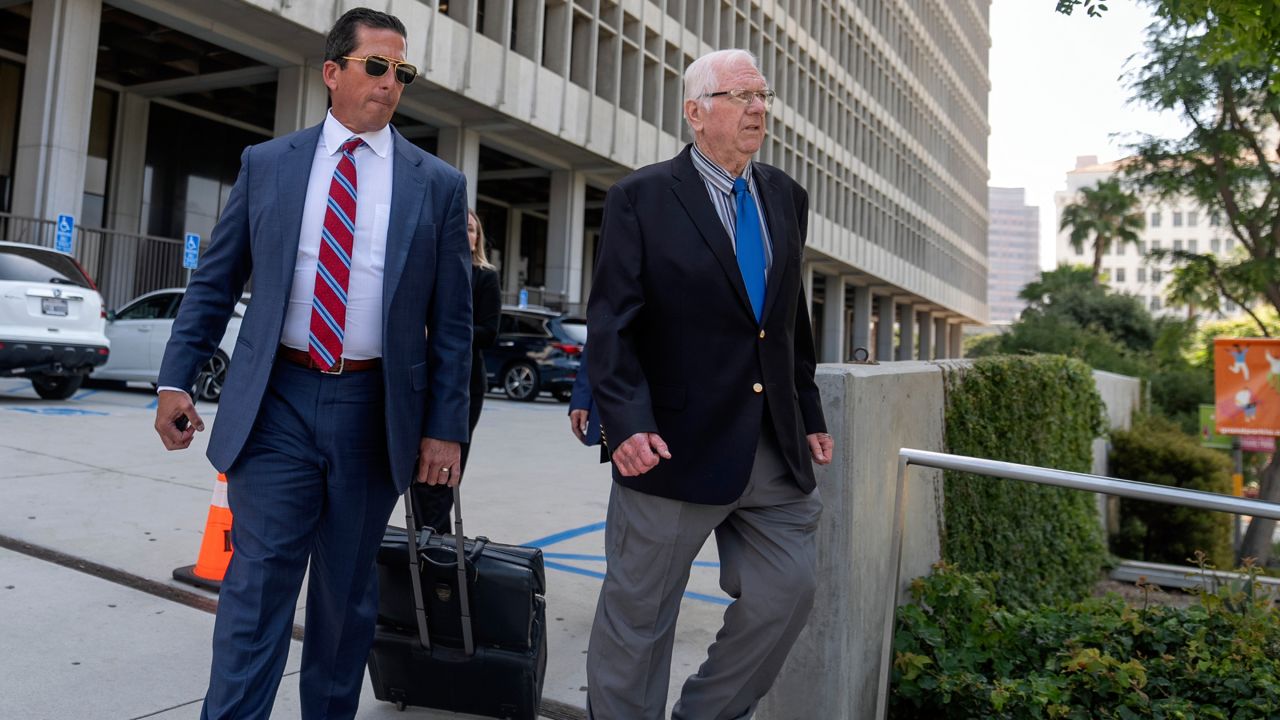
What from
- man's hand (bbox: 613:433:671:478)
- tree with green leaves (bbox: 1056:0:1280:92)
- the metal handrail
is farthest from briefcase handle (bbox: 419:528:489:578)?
tree with green leaves (bbox: 1056:0:1280:92)

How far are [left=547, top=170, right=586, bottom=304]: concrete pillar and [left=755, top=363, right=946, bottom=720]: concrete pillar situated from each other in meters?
25.9

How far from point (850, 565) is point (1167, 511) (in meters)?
10.7

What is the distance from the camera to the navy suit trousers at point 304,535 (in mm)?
2326

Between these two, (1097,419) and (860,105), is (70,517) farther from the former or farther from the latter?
(860,105)

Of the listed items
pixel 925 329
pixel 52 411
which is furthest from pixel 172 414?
pixel 925 329

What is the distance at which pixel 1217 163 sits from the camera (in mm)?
18875

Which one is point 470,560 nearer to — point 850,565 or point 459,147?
point 850,565

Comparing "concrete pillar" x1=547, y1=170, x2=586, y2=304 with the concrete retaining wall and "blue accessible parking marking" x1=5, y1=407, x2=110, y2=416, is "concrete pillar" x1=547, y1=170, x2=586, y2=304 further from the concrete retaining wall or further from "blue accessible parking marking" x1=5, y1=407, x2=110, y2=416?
the concrete retaining wall

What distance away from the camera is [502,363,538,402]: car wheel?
18.2m

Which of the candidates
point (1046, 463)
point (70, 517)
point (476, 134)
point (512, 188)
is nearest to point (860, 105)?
point (512, 188)

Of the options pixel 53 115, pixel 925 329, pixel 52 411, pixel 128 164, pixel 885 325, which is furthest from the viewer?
pixel 925 329

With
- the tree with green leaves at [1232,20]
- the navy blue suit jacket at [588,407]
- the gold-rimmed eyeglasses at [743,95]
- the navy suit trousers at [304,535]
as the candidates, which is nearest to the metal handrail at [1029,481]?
the navy blue suit jacket at [588,407]

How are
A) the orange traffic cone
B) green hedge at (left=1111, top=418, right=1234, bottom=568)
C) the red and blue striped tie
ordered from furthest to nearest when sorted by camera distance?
green hedge at (left=1111, top=418, right=1234, bottom=568) < the orange traffic cone < the red and blue striped tie

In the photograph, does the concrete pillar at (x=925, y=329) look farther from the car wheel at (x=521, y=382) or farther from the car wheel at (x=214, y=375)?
the car wheel at (x=214, y=375)
